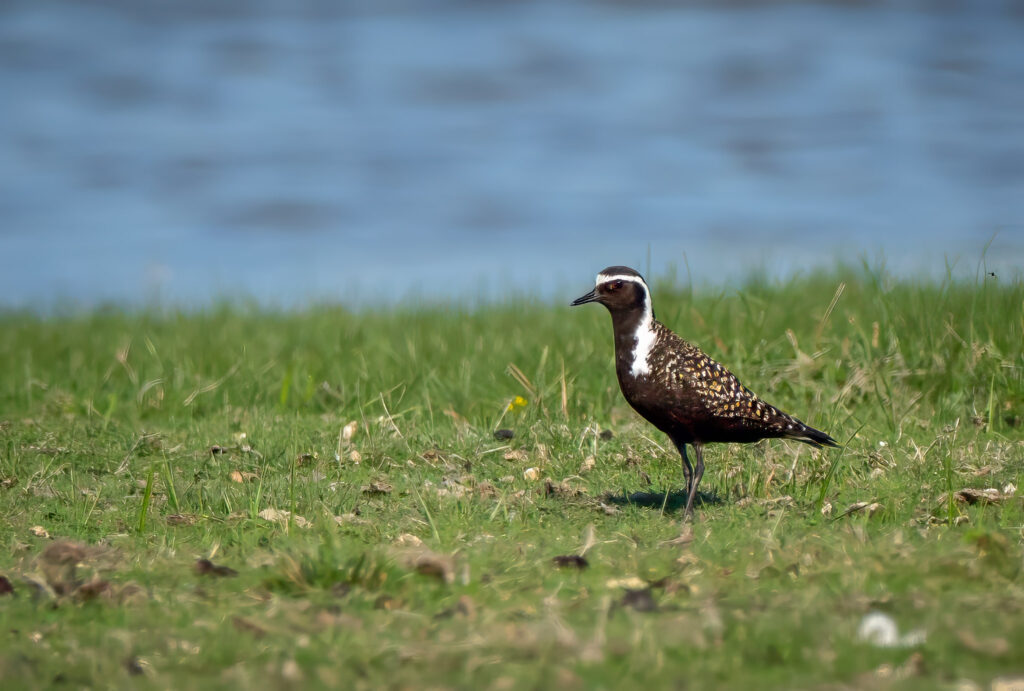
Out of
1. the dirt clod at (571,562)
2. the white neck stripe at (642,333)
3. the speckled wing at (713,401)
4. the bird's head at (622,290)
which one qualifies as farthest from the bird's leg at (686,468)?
the dirt clod at (571,562)

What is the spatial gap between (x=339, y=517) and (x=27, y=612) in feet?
7.20

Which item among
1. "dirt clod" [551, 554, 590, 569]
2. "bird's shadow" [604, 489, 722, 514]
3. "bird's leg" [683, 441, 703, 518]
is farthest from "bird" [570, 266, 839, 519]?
"dirt clod" [551, 554, 590, 569]

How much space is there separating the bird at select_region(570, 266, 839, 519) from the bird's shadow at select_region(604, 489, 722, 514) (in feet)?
0.76

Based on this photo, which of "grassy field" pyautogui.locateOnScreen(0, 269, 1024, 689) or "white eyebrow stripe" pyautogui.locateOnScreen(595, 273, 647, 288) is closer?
"grassy field" pyautogui.locateOnScreen(0, 269, 1024, 689)

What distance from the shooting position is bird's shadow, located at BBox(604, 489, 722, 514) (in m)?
7.48

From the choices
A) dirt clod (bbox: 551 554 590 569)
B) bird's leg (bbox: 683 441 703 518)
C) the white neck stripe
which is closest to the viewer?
dirt clod (bbox: 551 554 590 569)

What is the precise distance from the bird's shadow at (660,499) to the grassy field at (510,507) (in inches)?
2.6

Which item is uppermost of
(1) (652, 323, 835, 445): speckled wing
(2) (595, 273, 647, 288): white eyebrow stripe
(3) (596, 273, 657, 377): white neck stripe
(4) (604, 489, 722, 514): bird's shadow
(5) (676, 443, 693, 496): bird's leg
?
(2) (595, 273, 647, 288): white eyebrow stripe

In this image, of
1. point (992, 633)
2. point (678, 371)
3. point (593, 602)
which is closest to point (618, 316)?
point (678, 371)

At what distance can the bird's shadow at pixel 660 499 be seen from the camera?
7.48 meters

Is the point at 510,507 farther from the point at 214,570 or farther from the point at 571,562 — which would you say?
the point at 214,570

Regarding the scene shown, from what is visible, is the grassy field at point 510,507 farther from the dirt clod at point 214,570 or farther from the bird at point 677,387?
the bird at point 677,387

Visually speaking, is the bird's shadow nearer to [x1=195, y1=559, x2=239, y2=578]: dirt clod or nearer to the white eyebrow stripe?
the white eyebrow stripe

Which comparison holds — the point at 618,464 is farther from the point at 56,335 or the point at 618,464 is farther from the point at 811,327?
the point at 56,335
